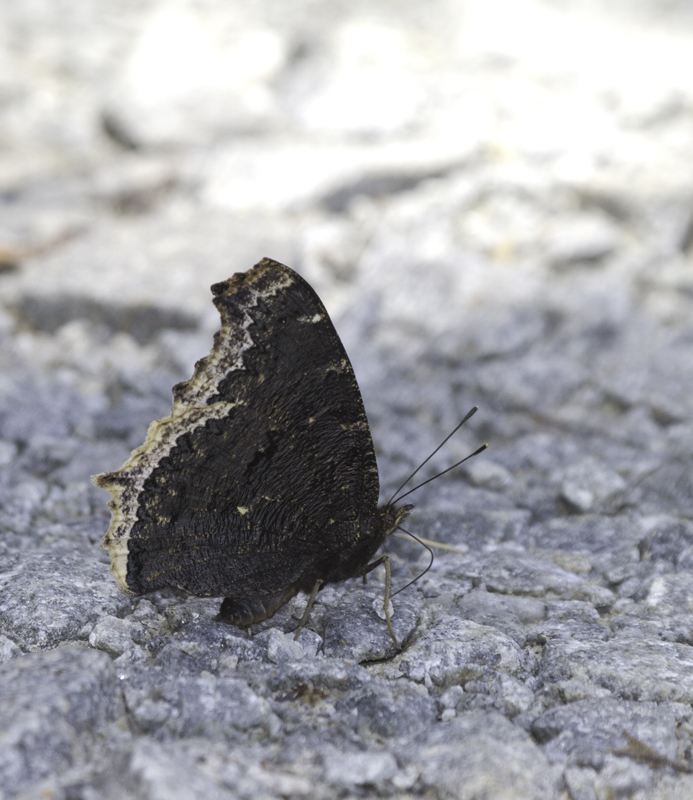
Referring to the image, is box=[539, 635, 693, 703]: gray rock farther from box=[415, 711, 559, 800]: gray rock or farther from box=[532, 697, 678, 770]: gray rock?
box=[415, 711, 559, 800]: gray rock

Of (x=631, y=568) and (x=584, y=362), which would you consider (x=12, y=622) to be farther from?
(x=584, y=362)

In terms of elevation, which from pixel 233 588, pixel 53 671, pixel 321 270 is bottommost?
pixel 53 671

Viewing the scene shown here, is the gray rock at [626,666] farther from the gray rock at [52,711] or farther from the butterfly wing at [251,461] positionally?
the gray rock at [52,711]

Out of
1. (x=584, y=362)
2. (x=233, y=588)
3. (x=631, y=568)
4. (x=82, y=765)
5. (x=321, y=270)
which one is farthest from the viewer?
(x=321, y=270)

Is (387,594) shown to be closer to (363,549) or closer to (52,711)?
(363,549)

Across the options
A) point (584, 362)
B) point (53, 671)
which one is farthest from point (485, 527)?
point (53, 671)

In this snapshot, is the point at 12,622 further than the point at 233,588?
No

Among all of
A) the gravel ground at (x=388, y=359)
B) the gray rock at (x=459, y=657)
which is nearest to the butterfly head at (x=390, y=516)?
the gravel ground at (x=388, y=359)

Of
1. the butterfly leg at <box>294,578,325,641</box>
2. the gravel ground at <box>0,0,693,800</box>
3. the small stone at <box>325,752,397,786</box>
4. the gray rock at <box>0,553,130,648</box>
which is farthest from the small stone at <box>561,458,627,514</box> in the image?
the gray rock at <box>0,553,130,648</box>
